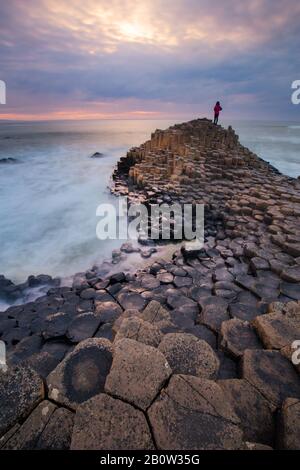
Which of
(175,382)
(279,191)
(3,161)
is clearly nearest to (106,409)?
(175,382)

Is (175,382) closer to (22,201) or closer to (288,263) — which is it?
(288,263)

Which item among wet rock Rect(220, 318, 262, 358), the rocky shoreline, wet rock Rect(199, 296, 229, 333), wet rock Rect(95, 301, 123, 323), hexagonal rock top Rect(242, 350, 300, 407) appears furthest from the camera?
wet rock Rect(95, 301, 123, 323)

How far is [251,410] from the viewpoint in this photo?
5.77 feet

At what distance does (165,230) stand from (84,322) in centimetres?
350

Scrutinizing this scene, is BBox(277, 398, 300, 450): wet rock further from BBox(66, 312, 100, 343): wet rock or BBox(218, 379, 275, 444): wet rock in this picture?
BBox(66, 312, 100, 343): wet rock

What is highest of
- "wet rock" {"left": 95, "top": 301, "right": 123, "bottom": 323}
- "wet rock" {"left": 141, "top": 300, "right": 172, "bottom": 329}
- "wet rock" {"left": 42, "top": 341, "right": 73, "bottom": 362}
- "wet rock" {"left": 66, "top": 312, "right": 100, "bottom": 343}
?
"wet rock" {"left": 141, "top": 300, "right": 172, "bottom": 329}

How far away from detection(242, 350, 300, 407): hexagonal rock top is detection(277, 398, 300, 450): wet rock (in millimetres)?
164

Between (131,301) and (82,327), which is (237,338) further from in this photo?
(82,327)

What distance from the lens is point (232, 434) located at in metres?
1.41

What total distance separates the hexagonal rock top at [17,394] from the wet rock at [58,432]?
0.19 meters

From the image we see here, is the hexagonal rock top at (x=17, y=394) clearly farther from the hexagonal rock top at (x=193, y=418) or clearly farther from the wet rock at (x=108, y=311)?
the wet rock at (x=108, y=311)

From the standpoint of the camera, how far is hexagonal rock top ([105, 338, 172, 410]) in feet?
5.16

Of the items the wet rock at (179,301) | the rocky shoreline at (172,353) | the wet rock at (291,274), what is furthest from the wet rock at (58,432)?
the wet rock at (291,274)

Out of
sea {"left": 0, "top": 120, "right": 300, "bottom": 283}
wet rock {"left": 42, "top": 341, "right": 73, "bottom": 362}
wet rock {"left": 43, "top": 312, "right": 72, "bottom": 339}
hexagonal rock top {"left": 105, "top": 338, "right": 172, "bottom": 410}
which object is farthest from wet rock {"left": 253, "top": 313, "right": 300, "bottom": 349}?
sea {"left": 0, "top": 120, "right": 300, "bottom": 283}
